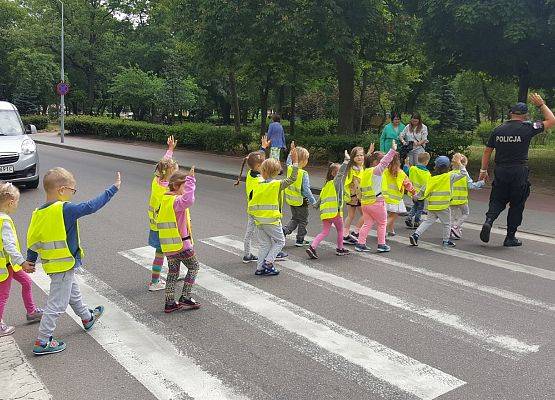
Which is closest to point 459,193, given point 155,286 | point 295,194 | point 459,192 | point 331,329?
point 459,192

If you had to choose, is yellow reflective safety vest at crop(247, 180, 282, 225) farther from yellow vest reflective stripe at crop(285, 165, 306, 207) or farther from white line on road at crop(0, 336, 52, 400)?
white line on road at crop(0, 336, 52, 400)

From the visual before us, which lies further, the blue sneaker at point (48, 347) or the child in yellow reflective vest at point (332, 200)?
the child in yellow reflective vest at point (332, 200)

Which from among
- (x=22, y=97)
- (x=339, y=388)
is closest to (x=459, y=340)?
(x=339, y=388)

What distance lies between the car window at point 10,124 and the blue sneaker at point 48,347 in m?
10.9

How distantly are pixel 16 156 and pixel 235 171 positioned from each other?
6.62m

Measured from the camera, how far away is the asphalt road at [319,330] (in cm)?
391

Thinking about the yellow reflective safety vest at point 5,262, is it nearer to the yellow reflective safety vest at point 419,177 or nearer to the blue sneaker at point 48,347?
the blue sneaker at point 48,347

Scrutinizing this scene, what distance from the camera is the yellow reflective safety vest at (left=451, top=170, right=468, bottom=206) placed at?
28.4ft

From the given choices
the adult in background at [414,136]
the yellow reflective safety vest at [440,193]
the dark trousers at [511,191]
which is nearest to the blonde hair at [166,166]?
the yellow reflective safety vest at [440,193]

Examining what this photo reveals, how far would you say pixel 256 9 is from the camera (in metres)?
18.1

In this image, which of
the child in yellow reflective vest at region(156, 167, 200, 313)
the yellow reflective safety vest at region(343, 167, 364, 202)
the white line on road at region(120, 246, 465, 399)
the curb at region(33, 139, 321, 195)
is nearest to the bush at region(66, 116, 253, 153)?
the curb at region(33, 139, 321, 195)

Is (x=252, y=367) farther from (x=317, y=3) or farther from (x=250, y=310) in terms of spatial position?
(x=317, y=3)

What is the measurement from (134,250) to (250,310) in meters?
3.02

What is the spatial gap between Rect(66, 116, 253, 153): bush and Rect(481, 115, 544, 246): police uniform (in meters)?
15.4
